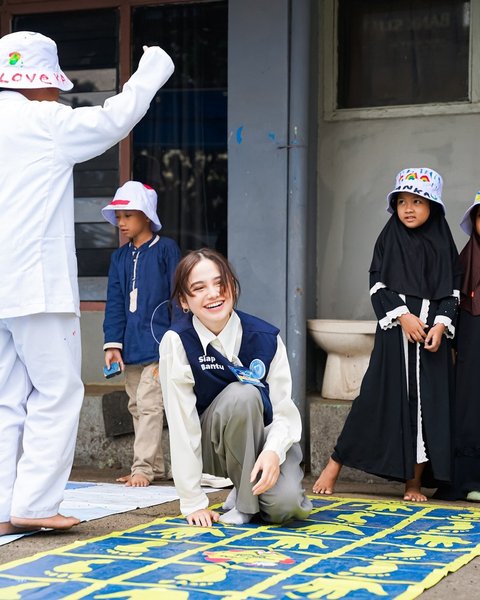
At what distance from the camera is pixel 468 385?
5406 millimetres

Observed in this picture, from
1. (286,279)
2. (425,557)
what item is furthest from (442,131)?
(425,557)

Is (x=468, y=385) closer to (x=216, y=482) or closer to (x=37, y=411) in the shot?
(x=216, y=482)

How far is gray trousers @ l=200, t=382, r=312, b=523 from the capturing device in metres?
4.09

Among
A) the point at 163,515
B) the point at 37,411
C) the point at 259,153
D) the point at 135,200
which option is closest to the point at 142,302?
the point at 135,200

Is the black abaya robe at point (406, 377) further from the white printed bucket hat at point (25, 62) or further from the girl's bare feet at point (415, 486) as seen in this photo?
the white printed bucket hat at point (25, 62)

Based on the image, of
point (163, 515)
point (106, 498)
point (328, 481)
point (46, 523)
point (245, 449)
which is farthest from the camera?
point (328, 481)

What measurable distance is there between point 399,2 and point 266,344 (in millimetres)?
3375

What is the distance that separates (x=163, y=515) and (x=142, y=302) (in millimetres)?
1559

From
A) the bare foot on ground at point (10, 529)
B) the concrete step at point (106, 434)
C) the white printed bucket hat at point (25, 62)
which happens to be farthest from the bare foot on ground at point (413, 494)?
the white printed bucket hat at point (25, 62)

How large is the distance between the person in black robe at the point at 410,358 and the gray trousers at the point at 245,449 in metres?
1.14

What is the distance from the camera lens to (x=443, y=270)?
5.32m

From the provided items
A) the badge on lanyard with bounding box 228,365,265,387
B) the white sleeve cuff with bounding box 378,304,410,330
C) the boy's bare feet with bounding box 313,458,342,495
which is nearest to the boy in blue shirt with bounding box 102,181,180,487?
the boy's bare feet with bounding box 313,458,342,495

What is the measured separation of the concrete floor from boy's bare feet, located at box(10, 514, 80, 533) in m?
0.04

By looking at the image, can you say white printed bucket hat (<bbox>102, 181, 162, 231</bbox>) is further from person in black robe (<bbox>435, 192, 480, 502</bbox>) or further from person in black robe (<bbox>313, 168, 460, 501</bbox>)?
person in black robe (<bbox>435, 192, 480, 502</bbox>)
